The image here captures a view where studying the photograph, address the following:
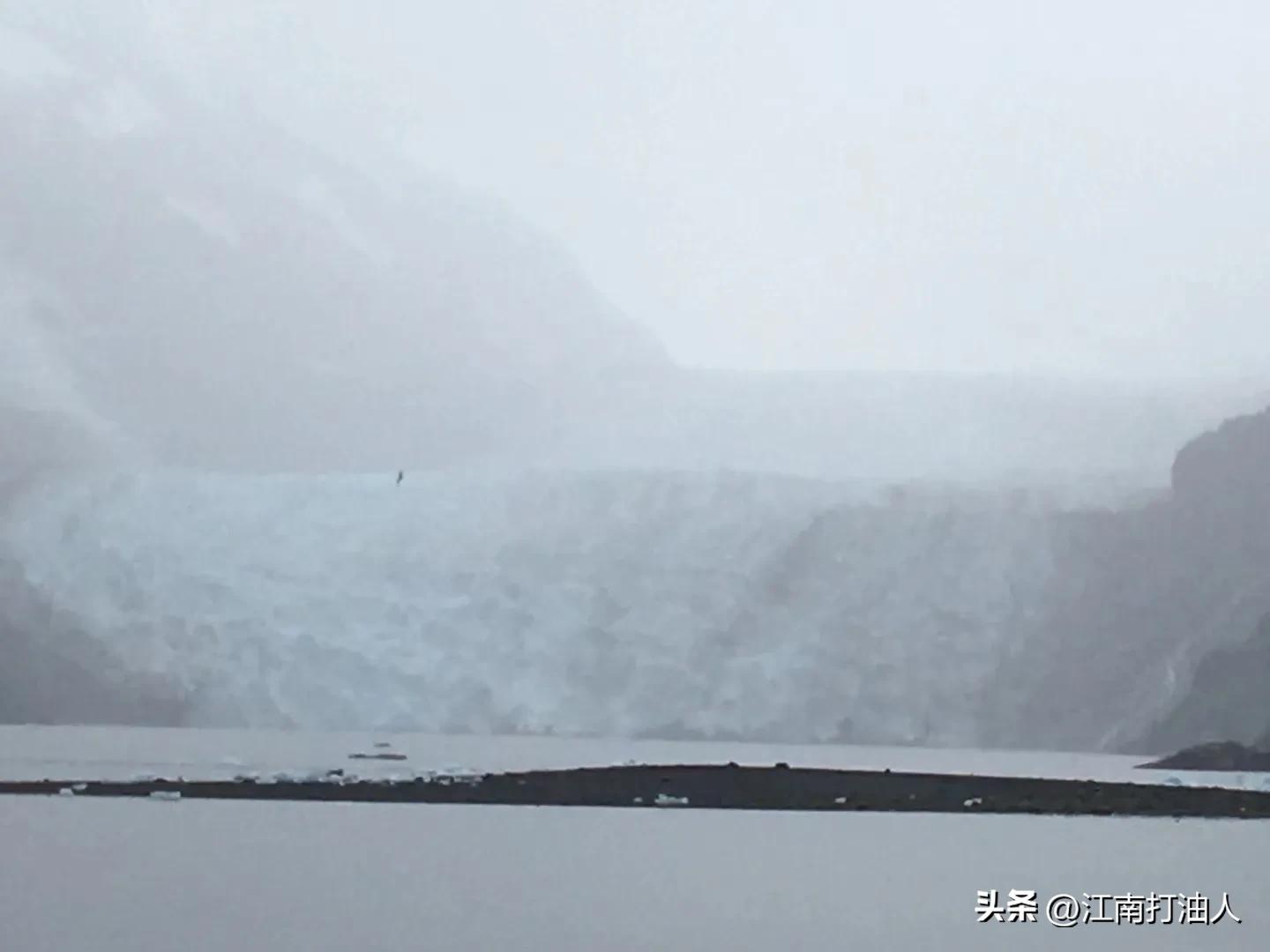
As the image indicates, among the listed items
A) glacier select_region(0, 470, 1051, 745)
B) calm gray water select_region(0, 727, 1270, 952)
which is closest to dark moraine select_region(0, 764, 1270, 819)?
calm gray water select_region(0, 727, 1270, 952)

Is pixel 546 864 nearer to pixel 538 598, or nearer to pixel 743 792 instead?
pixel 743 792

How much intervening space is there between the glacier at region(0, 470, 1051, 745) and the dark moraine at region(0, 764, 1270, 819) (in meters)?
0.19

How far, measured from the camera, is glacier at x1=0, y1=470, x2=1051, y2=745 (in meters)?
6.48

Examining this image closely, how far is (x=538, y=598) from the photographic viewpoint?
6.57 m

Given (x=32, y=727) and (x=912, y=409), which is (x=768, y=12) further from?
(x=32, y=727)

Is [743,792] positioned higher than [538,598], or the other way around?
[538,598]

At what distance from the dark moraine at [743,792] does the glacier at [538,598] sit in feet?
0.62

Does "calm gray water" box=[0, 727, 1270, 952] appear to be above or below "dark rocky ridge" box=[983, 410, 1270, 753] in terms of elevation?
below

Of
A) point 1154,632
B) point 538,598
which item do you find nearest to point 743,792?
point 538,598

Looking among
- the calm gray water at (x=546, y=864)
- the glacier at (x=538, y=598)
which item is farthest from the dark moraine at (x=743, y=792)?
the glacier at (x=538, y=598)

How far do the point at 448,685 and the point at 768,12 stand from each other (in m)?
3.12

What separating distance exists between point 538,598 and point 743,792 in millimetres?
1142

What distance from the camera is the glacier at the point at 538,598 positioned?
648cm

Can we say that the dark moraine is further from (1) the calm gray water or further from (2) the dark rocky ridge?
(2) the dark rocky ridge
